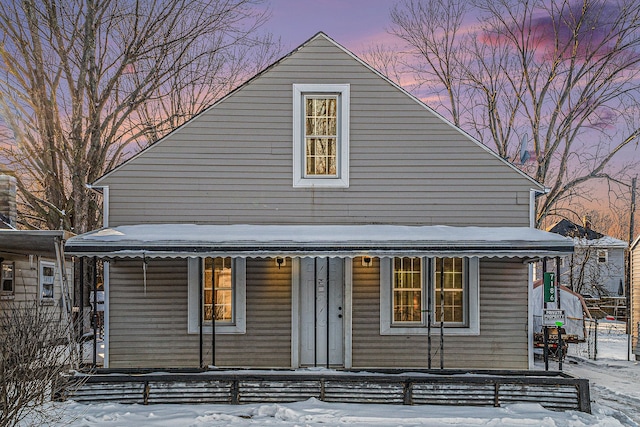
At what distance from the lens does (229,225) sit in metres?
10.5

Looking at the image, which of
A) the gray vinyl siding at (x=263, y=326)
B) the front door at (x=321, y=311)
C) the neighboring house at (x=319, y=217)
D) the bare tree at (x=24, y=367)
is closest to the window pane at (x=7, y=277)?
the neighboring house at (x=319, y=217)

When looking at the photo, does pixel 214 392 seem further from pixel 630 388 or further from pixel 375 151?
pixel 630 388

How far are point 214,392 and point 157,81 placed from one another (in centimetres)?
1521

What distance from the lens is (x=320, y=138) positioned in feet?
35.2

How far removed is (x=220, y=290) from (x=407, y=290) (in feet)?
11.9

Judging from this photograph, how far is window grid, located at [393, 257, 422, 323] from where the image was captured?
35.2 feet

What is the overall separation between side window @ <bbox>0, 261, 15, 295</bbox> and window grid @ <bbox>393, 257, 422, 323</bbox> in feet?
31.1

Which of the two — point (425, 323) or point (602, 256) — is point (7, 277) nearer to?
point (425, 323)

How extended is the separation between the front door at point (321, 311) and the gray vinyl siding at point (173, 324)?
12.5 inches

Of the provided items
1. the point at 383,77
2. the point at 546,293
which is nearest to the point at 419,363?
the point at 546,293

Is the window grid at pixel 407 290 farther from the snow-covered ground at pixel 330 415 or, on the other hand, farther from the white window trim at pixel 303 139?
the snow-covered ground at pixel 330 415

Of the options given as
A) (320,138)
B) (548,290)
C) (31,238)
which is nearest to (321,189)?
(320,138)

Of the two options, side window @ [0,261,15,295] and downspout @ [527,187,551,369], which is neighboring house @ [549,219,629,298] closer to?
downspout @ [527,187,551,369]

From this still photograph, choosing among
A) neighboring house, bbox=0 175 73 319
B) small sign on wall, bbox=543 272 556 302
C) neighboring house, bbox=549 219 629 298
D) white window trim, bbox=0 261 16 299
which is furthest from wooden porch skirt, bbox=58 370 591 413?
neighboring house, bbox=549 219 629 298
